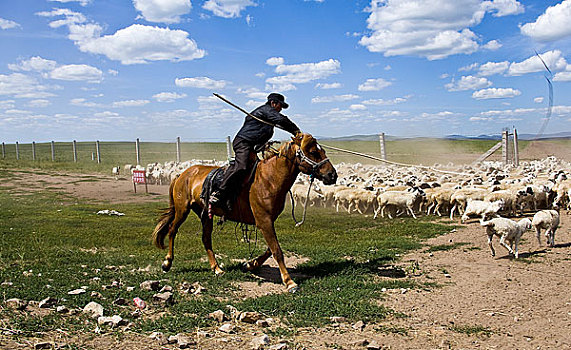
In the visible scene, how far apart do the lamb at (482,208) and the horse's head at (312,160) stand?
6700 millimetres

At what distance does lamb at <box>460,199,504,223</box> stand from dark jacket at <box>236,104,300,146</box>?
277 inches

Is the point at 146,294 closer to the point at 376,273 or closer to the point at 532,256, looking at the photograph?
the point at 376,273

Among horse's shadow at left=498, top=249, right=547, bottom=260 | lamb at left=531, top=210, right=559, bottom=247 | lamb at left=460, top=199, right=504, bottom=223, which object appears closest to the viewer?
horse's shadow at left=498, top=249, right=547, bottom=260

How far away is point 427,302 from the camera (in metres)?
6.73

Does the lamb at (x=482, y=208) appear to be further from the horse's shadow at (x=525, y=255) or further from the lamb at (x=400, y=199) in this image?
the horse's shadow at (x=525, y=255)

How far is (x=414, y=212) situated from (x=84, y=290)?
11.5m

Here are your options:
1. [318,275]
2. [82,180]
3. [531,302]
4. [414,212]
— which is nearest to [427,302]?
[531,302]

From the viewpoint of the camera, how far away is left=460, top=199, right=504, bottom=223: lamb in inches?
501

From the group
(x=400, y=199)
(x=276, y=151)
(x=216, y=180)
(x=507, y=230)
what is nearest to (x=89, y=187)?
(x=400, y=199)

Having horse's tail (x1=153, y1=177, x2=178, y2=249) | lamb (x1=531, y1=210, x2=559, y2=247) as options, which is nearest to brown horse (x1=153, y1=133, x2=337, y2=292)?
horse's tail (x1=153, y1=177, x2=178, y2=249)

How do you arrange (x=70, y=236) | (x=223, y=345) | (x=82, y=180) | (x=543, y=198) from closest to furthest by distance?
(x=223, y=345)
(x=70, y=236)
(x=543, y=198)
(x=82, y=180)

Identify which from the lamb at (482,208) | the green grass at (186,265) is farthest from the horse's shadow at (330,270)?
the lamb at (482,208)

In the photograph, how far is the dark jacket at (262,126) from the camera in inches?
300

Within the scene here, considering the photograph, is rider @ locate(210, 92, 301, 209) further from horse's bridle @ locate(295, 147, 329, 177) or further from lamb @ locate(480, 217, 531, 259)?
lamb @ locate(480, 217, 531, 259)
